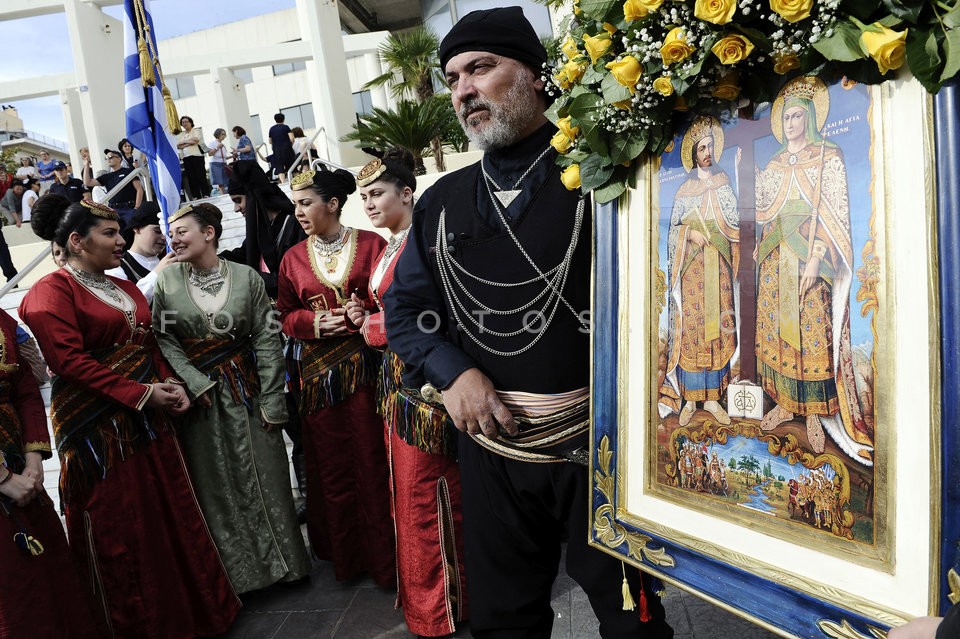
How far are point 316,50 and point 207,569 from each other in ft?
53.6

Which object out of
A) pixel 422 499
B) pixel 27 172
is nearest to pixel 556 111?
pixel 422 499

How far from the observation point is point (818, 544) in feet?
3.87

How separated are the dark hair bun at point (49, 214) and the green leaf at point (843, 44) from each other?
2840 mm

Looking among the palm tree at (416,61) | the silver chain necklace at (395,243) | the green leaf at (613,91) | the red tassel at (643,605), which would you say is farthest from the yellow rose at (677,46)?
the palm tree at (416,61)

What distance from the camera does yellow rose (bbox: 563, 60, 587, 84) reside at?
1522 mm

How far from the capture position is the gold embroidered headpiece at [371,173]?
3.06m

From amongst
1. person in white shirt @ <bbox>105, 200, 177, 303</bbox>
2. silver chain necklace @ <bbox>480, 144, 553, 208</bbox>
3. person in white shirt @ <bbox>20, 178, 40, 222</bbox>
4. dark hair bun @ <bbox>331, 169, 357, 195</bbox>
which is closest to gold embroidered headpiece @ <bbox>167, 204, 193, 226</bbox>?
dark hair bun @ <bbox>331, 169, 357, 195</bbox>

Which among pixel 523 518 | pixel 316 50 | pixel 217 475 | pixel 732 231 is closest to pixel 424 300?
pixel 523 518

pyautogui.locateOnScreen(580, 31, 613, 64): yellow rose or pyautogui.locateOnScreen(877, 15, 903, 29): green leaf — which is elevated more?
pyautogui.locateOnScreen(580, 31, 613, 64): yellow rose

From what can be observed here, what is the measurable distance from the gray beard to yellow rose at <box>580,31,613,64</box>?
45 cm

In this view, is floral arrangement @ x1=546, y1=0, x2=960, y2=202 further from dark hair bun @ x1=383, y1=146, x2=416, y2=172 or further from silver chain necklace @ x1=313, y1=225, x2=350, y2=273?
dark hair bun @ x1=383, y1=146, x2=416, y2=172

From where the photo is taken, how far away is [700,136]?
1380 millimetres

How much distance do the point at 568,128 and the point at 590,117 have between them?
4.1 inches

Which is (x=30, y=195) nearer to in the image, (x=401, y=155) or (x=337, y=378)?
(x=401, y=155)
